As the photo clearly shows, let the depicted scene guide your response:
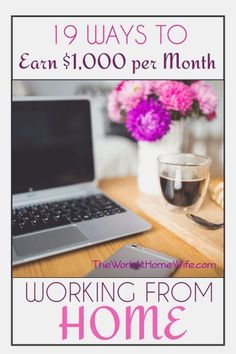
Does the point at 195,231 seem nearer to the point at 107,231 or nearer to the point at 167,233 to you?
the point at 167,233

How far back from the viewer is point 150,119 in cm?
76

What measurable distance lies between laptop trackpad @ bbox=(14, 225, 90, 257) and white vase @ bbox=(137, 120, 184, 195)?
0.91 feet

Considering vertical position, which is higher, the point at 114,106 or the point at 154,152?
the point at 114,106

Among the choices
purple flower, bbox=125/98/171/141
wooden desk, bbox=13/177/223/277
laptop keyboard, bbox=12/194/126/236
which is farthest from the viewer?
purple flower, bbox=125/98/171/141

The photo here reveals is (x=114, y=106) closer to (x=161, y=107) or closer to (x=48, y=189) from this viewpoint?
(x=161, y=107)

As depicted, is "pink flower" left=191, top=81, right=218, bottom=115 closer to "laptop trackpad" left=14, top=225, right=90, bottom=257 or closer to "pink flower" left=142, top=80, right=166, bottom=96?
"pink flower" left=142, top=80, right=166, bottom=96

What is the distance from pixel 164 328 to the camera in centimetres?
60

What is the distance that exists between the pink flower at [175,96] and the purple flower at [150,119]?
0.06 ft

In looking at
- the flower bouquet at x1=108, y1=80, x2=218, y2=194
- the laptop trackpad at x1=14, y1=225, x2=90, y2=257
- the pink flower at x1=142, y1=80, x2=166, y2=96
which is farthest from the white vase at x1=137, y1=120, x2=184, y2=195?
the laptop trackpad at x1=14, y1=225, x2=90, y2=257

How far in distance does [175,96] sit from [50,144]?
0.32 meters

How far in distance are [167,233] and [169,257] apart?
0.34 feet

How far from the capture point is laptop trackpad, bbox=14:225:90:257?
0.57 meters

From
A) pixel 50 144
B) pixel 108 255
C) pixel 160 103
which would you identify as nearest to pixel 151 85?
pixel 160 103

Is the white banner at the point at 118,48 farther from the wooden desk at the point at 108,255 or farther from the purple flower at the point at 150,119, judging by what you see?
the wooden desk at the point at 108,255
